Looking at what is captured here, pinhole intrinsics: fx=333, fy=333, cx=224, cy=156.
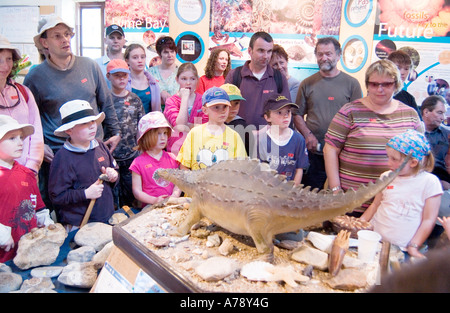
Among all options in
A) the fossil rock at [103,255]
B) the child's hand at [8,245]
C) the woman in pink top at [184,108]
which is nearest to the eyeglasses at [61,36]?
the woman in pink top at [184,108]

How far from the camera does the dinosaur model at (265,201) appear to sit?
1336 millimetres

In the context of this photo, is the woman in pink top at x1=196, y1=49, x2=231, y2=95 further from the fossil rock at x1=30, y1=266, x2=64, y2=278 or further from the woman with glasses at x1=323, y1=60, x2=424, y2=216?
the fossil rock at x1=30, y1=266, x2=64, y2=278

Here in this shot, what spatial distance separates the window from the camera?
2.73 metres

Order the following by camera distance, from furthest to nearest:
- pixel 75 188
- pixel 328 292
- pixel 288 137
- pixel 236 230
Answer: pixel 288 137
pixel 75 188
pixel 236 230
pixel 328 292

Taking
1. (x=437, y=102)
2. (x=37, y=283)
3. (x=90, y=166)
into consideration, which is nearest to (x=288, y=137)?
(x=437, y=102)

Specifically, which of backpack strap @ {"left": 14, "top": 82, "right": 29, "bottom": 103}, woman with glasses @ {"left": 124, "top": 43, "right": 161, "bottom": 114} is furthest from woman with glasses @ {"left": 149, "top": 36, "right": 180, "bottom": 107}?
backpack strap @ {"left": 14, "top": 82, "right": 29, "bottom": 103}

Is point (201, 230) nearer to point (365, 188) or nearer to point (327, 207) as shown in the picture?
point (327, 207)

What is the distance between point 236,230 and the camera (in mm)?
1525

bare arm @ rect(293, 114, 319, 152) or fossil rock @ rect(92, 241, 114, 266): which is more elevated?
bare arm @ rect(293, 114, 319, 152)

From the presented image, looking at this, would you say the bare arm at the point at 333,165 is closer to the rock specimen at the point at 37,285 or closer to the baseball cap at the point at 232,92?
the baseball cap at the point at 232,92

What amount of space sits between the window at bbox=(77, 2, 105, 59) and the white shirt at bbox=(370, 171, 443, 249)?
99.2 inches

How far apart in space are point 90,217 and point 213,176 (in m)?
1.15

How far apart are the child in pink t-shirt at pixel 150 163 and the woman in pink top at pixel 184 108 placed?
234mm

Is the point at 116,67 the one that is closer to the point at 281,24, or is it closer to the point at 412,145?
the point at 281,24
